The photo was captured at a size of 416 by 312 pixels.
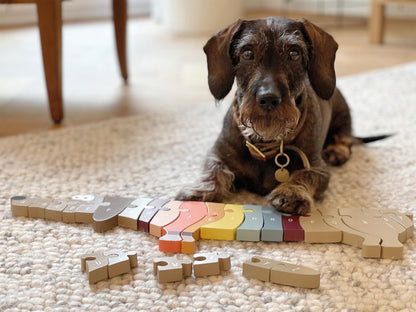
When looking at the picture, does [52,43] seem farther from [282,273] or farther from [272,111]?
[282,273]

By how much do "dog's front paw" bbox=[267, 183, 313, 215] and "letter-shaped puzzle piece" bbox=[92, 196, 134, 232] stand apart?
0.44 meters

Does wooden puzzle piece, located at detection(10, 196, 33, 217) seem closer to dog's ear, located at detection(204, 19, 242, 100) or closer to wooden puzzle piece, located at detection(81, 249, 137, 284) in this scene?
wooden puzzle piece, located at detection(81, 249, 137, 284)

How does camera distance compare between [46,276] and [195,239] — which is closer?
[46,276]

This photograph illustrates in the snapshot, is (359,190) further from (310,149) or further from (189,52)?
(189,52)

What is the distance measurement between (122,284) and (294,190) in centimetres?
61

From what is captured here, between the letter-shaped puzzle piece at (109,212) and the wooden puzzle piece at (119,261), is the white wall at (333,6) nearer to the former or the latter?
the letter-shaped puzzle piece at (109,212)

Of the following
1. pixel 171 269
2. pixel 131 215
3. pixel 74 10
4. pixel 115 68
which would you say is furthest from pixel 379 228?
pixel 74 10

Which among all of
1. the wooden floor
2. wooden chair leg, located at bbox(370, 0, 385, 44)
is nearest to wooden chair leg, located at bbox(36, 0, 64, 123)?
the wooden floor

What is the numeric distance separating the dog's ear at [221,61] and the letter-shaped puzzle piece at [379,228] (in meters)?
0.52

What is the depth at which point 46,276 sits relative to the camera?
136cm

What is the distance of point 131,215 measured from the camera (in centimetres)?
160

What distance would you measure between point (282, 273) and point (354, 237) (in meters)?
0.29

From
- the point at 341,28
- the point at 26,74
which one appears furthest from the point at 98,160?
the point at 341,28

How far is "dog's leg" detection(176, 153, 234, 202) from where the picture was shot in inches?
69.2
